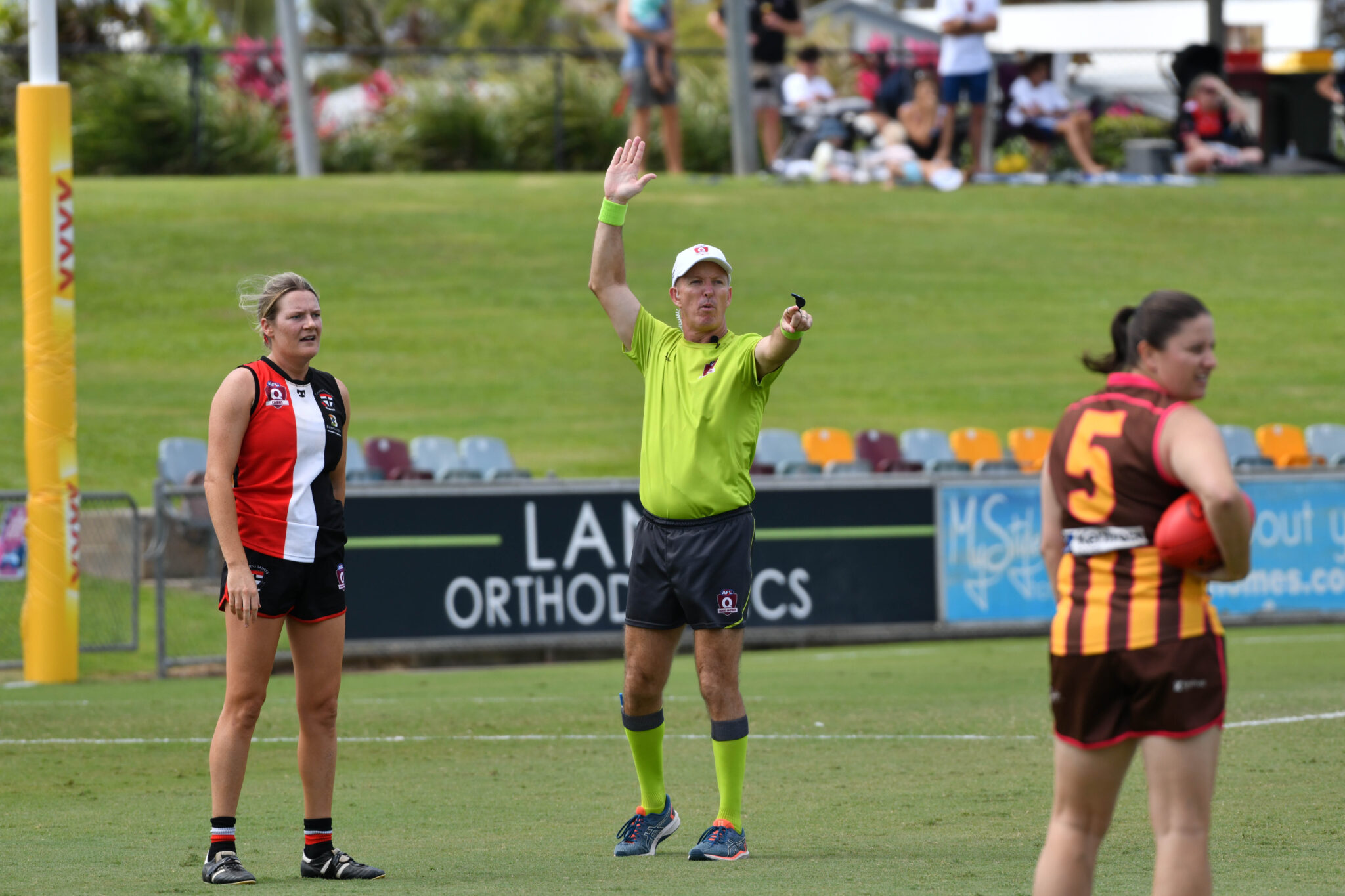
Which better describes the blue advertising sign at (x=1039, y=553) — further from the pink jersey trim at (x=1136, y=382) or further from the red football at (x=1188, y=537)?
the red football at (x=1188, y=537)

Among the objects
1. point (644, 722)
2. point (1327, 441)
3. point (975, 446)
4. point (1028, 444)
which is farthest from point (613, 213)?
point (1327, 441)

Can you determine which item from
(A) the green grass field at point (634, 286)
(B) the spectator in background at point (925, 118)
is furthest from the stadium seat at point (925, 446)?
(B) the spectator in background at point (925, 118)

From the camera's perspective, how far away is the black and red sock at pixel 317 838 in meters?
5.84

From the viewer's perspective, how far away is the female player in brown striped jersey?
13.4 feet

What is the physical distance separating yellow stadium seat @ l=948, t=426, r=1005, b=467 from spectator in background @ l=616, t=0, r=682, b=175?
8.60 metres

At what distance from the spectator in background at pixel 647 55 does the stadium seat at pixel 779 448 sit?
8.42m

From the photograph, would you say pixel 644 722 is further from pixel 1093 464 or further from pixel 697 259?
pixel 1093 464

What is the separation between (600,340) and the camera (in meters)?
23.0

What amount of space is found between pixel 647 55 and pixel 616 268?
61.3 feet

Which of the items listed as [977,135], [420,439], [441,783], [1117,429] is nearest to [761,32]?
[977,135]

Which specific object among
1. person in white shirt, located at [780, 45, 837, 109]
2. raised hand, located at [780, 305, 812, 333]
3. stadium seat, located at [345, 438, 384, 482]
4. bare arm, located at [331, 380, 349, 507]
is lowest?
stadium seat, located at [345, 438, 384, 482]

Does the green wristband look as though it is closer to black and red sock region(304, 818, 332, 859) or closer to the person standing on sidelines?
the person standing on sidelines

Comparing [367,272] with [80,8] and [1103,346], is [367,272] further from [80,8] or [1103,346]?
[80,8]

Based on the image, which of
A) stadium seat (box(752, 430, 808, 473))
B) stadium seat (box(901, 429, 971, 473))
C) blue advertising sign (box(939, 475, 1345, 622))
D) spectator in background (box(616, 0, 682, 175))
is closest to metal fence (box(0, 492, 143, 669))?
stadium seat (box(752, 430, 808, 473))
